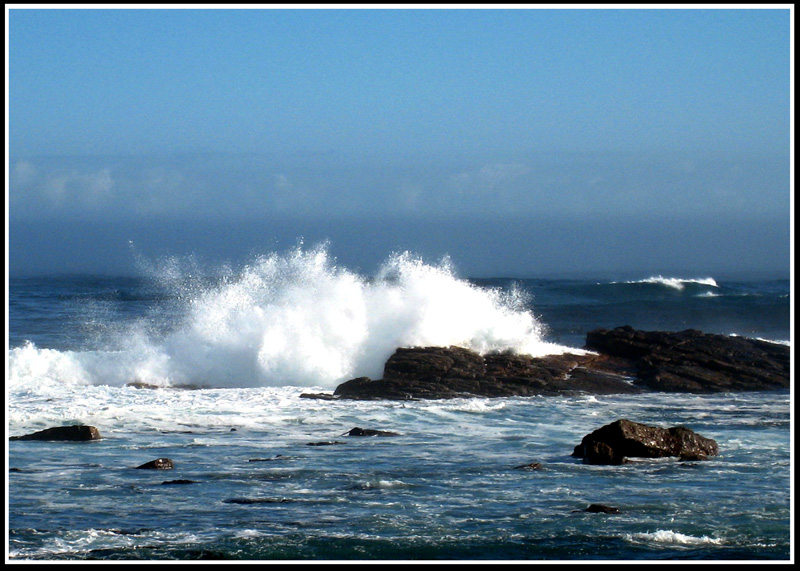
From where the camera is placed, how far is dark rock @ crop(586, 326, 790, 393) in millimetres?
17172

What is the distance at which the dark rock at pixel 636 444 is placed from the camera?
36.7 feet

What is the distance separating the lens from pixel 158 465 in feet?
36.1

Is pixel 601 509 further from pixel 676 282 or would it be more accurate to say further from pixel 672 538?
pixel 676 282

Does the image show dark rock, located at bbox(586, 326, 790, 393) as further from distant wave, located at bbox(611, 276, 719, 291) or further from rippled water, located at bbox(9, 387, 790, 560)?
distant wave, located at bbox(611, 276, 719, 291)

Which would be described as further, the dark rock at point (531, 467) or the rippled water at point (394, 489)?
the dark rock at point (531, 467)

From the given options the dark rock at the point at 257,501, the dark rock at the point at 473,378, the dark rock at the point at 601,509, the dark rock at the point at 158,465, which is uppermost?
the dark rock at the point at 473,378

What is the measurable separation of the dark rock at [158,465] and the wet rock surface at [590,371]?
17.7 feet

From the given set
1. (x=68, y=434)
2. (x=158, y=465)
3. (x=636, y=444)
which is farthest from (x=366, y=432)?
(x=68, y=434)

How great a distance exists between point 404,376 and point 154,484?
724 centimetres

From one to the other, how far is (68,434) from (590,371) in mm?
→ 9540

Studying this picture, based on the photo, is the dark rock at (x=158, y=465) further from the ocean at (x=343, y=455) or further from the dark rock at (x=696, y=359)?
the dark rock at (x=696, y=359)

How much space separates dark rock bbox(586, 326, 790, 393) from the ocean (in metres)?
0.82

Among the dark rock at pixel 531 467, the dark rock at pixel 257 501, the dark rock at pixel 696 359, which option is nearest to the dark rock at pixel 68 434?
the dark rock at pixel 257 501

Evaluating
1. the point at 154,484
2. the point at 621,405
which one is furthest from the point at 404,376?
the point at 154,484
